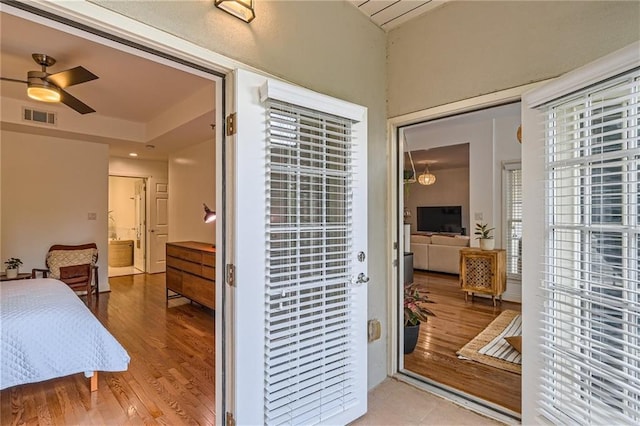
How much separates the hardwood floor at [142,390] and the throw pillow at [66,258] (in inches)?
65.2

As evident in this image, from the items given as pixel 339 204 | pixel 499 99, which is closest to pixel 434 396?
pixel 339 204

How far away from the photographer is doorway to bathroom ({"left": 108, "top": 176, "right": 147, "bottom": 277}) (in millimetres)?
7328

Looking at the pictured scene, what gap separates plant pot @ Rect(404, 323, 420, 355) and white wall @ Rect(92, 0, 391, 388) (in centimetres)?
50

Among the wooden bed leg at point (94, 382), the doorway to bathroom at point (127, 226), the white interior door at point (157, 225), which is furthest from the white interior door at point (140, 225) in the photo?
the wooden bed leg at point (94, 382)

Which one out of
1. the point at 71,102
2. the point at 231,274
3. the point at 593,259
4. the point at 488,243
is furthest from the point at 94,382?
the point at 488,243

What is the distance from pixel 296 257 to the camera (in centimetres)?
175

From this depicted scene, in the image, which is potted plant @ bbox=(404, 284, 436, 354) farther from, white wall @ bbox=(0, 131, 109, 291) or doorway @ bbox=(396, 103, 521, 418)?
white wall @ bbox=(0, 131, 109, 291)

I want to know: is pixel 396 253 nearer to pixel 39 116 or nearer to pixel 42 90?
pixel 42 90

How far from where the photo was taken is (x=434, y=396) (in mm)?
2326

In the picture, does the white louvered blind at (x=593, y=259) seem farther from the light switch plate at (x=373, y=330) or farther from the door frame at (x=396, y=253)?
the light switch plate at (x=373, y=330)

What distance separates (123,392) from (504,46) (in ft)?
11.6

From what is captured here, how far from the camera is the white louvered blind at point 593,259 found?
1477 millimetres

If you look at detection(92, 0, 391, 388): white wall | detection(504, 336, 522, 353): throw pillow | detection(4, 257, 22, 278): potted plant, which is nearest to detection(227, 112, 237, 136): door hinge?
detection(92, 0, 391, 388): white wall

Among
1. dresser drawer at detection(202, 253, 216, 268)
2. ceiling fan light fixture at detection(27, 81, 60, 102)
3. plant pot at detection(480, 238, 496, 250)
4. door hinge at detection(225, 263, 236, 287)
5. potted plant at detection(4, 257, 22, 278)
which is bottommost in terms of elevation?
potted plant at detection(4, 257, 22, 278)
